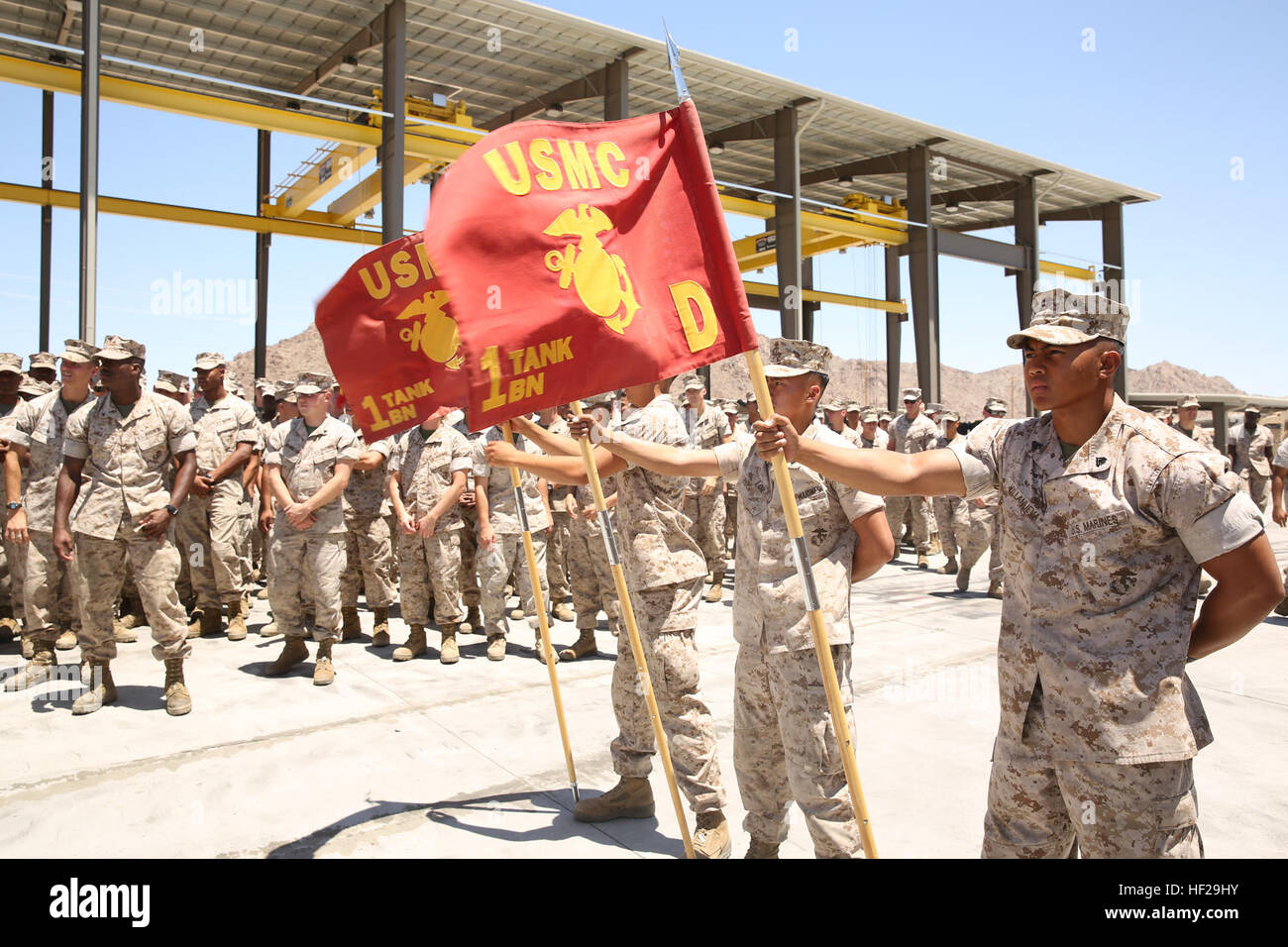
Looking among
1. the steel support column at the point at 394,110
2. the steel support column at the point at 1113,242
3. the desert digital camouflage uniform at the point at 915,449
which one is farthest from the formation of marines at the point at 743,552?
the steel support column at the point at 1113,242

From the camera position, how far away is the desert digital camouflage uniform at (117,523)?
555cm

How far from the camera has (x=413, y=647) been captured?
7.05 m

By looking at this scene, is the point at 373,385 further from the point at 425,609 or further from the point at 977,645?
the point at 977,645

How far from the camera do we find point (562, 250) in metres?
3.05

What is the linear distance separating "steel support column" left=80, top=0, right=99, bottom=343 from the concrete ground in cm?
637

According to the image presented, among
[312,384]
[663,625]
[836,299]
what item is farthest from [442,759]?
[836,299]

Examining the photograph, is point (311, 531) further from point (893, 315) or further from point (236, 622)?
point (893, 315)

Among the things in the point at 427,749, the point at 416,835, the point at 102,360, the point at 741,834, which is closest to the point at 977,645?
the point at 741,834

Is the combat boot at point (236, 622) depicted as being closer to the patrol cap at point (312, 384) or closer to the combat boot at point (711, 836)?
the patrol cap at point (312, 384)

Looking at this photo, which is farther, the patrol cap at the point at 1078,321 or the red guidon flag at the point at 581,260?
the red guidon flag at the point at 581,260

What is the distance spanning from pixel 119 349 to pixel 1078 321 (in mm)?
5414

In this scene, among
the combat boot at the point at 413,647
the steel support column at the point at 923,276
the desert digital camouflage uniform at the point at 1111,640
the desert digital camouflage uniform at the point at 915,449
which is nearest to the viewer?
the desert digital camouflage uniform at the point at 1111,640

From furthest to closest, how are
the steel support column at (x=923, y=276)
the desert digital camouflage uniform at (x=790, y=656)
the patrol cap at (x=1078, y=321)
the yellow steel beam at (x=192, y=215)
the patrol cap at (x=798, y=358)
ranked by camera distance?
the steel support column at (x=923, y=276), the yellow steel beam at (x=192, y=215), the patrol cap at (x=798, y=358), the desert digital camouflage uniform at (x=790, y=656), the patrol cap at (x=1078, y=321)

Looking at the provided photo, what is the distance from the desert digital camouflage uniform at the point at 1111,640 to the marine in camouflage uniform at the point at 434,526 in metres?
5.17
